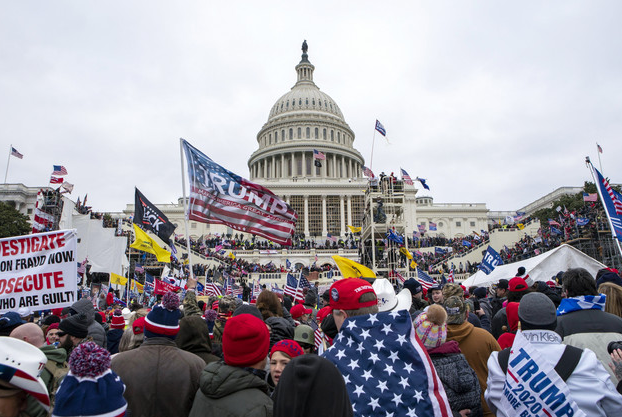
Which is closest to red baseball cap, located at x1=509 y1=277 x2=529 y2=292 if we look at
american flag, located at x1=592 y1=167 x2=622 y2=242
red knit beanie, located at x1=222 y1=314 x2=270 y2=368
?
red knit beanie, located at x1=222 y1=314 x2=270 y2=368

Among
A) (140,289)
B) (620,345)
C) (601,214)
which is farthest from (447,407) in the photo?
(601,214)

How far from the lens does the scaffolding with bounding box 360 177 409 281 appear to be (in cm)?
3003

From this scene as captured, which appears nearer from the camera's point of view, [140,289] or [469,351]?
[469,351]

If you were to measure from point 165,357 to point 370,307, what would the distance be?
5.90ft

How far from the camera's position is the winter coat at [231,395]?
2.87 m

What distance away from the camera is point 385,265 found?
3061cm

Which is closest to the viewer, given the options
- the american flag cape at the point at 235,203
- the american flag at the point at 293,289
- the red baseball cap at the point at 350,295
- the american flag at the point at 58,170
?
the red baseball cap at the point at 350,295

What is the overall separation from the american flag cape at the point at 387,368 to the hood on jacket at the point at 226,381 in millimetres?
530

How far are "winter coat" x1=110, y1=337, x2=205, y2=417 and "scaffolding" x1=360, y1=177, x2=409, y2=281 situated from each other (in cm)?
2545

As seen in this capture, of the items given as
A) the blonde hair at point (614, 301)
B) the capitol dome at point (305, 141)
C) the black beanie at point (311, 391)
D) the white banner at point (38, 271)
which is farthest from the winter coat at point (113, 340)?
the capitol dome at point (305, 141)

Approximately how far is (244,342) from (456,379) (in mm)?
1751

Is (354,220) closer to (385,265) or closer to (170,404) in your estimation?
(385,265)

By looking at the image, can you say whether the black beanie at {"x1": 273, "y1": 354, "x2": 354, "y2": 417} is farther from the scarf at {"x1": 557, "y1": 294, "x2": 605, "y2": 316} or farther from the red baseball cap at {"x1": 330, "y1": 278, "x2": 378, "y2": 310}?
the scarf at {"x1": 557, "y1": 294, "x2": 605, "y2": 316}

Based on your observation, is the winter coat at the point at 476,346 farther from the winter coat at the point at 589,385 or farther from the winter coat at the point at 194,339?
the winter coat at the point at 194,339
